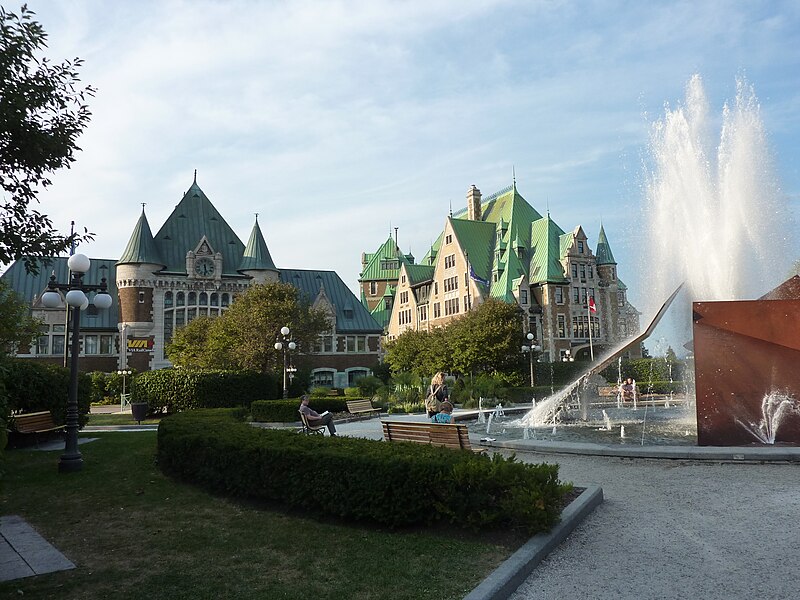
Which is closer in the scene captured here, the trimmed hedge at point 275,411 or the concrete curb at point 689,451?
the concrete curb at point 689,451

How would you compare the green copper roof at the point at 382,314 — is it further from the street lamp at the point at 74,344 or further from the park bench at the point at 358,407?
the street lamp at the point at 74,344

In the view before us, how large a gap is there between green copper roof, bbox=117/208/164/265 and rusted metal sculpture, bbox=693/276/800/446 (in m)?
56.1

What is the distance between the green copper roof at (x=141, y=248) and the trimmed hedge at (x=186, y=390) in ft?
106

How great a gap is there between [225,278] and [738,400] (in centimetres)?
5634

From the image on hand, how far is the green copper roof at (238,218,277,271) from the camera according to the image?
2520 inches

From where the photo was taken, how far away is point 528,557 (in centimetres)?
629

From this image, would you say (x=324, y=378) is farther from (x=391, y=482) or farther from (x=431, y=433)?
(x=391, y=482)

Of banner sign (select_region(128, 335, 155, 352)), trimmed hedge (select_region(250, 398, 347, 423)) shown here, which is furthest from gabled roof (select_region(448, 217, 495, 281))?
trimmed hedge (select_region(250, 398, 347, 423))

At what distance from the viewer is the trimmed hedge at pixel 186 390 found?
29.2 meters

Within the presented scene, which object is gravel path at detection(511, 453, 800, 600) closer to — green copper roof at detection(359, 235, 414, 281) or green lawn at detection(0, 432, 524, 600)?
green lawn at detection(0, 432, 524, 600)

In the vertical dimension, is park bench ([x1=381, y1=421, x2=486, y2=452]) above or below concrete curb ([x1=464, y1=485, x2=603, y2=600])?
above

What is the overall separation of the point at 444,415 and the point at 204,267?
50.7 metres

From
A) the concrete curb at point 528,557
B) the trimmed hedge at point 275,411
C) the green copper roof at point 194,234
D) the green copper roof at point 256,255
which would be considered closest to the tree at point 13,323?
the trimmed hedge at point 275,411

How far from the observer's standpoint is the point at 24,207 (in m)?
8.67
